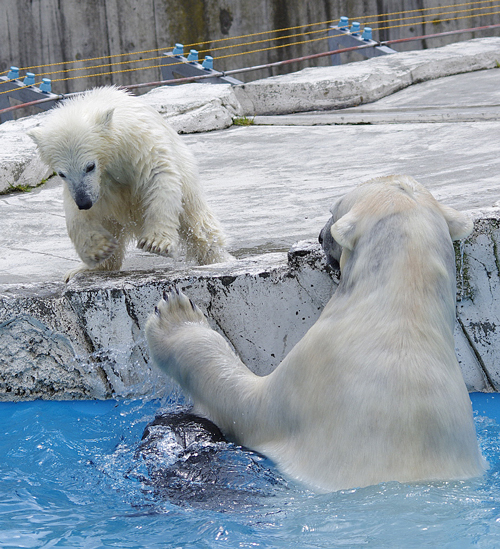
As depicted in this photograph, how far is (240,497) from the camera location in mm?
2051

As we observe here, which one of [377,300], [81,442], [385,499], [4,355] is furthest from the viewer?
[4,355]

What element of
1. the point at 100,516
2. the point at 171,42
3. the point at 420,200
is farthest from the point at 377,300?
the point at 171,42

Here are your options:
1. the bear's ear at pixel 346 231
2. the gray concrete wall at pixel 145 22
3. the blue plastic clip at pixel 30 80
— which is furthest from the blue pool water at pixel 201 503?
the gray concrete wall at pixel 145 22

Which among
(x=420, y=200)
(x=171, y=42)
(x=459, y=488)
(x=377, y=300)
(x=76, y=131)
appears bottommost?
(x=459, y=488)

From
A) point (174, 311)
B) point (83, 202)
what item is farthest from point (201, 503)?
point (83, 202)

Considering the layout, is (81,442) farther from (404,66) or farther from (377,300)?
(404,66)

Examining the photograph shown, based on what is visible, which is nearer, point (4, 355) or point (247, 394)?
point (247, 394)

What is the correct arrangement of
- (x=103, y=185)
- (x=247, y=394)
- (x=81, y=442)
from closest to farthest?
(x=247, y=394)
(x=81, y=442)
(x=103, y=185)

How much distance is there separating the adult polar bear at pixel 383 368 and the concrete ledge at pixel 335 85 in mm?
6138

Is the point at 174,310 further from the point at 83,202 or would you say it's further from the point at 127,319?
the point at 83,202

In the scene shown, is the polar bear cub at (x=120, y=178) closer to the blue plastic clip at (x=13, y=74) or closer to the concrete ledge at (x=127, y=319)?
the concrete ledge at (x=127, y=319)

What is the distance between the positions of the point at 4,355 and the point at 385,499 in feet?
6.03

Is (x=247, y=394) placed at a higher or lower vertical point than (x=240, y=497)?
higher

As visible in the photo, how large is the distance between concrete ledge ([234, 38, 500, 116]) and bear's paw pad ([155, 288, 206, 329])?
575cm
